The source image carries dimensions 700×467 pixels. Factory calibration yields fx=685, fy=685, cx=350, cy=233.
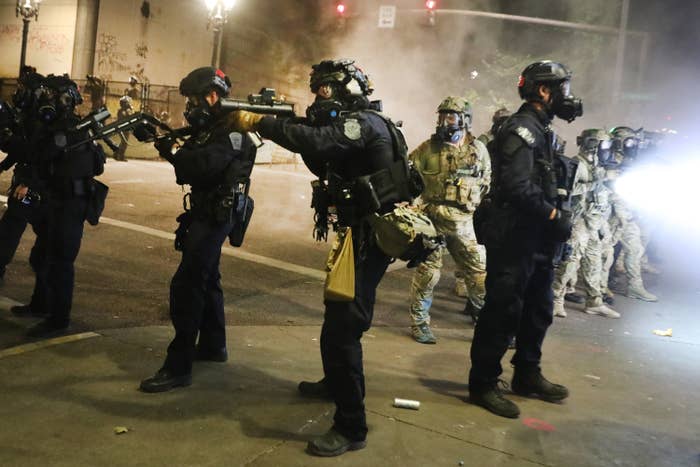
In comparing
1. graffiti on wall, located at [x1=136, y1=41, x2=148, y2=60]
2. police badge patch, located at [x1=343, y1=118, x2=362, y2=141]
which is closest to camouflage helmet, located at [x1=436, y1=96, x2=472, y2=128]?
police badge patch, located at [x1=343, y1=118, x2=362, y2=141]

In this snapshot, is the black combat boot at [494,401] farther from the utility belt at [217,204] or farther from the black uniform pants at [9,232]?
the black uniform pants at [9,232]

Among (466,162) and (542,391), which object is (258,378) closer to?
(542,391)

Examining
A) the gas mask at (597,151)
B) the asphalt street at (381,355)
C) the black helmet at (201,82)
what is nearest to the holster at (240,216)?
the black helmet at (201,82)

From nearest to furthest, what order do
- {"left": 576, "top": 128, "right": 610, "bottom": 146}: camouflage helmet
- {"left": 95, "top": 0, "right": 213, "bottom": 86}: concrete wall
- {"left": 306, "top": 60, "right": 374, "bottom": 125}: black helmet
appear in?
{"left": 306, "top": 60, "right": 374, "bottom": 125}: black helmet, {"left": 576, "top": 128, "right": 610, "bottom": 146}: camouflage helmet, {"left": 95, "top": 0, "right": 213, "bottom": 86}: concrete wall

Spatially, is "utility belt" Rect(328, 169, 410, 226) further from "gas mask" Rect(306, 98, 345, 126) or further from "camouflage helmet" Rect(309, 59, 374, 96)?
"camouflage helmet" Rect(309, 59, 374, 96)

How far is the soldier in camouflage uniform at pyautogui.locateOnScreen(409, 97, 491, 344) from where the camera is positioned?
599 centimetres

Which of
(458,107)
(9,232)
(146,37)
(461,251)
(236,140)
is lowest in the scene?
(9,232)

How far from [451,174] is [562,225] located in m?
2.15

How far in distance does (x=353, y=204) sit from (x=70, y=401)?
1.82 meters

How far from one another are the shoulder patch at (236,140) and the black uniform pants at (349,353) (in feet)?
3.13

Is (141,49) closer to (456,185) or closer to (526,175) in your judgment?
(456,185)

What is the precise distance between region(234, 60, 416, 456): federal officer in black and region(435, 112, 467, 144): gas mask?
2.61 metres

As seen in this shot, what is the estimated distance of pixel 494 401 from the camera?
Answer: 4051mm

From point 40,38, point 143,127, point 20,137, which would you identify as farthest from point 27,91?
point 40,38
